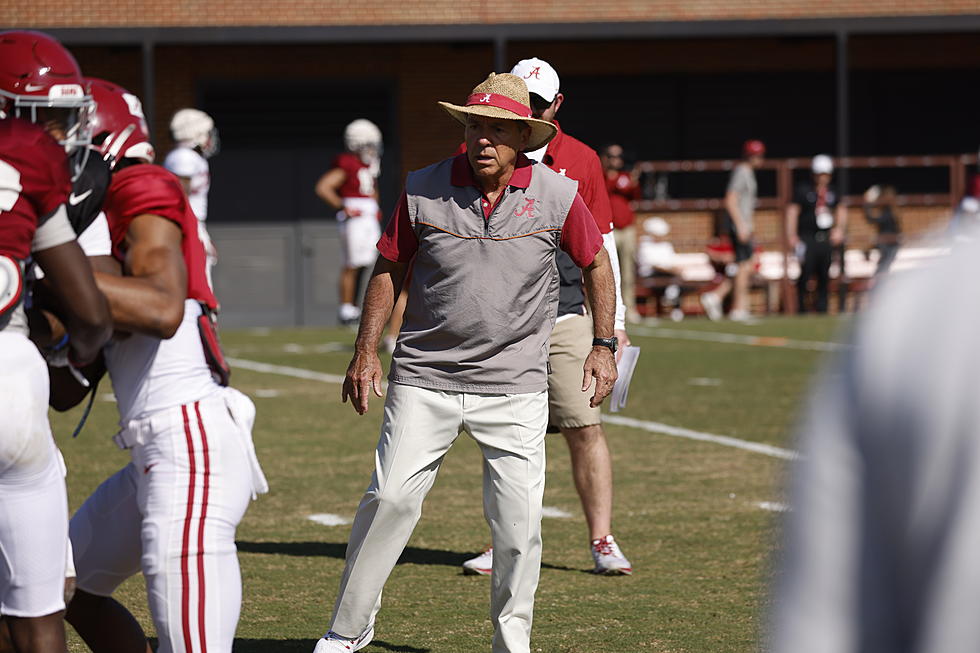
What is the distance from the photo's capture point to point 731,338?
18234 millimetres

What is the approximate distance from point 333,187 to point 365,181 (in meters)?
0.37

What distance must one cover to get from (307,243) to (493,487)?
18830 mm

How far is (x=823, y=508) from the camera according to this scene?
4.16 feet

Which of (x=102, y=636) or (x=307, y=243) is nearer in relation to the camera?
(x=102, y=636)

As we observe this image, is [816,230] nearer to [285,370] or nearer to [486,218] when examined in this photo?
[285,370]

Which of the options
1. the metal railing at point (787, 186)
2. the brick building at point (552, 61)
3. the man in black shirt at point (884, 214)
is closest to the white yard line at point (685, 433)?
the brick building at point (552, 61)

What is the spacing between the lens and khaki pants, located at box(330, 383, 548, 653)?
5.01m

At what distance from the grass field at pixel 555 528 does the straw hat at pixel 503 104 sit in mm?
1509

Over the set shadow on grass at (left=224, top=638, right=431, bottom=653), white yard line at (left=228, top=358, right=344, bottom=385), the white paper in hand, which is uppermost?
the white paper in hand

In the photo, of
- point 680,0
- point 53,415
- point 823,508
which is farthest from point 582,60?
point 823,508

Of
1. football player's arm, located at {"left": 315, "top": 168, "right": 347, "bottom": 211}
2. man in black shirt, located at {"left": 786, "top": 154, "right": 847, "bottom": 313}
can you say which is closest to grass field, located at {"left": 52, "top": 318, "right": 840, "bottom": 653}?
football player's arm, located at {"left": 315, "top": 168, "right": 347, "bottom": 211}

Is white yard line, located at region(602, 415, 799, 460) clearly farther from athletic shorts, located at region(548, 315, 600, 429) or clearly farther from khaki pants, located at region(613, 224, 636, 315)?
khaki pants, located at region(613, 224, 636, 315)

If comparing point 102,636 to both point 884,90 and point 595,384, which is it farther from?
point 884,90

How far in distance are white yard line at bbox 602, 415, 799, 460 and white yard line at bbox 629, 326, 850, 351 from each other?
5057mm
